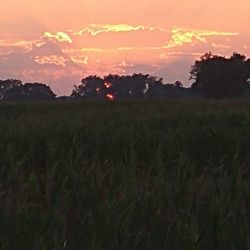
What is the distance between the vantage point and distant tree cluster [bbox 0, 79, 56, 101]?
376 ft

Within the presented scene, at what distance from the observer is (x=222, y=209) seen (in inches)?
147

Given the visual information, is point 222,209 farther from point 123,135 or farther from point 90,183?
point 123,135

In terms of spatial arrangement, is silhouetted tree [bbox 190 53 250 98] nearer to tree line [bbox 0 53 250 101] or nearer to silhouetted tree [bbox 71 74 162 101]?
tree line [bbox 0 53 250 101]

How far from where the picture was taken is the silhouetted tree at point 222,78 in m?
73.3

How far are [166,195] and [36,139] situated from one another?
4.77 meters

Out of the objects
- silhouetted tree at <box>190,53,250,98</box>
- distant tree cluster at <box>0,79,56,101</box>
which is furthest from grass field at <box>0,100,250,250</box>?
distant tree cluster at <box>0,79,56,101</box>

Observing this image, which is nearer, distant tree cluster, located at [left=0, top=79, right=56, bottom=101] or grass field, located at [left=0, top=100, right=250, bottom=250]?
grass field, located at [left=0, top=100, right=250, bottom=250]

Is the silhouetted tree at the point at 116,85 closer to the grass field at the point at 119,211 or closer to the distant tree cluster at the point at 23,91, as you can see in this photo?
the distant tree cluster at the point at 23,91

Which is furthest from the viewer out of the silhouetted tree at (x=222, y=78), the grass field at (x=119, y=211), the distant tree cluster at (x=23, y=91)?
the distant tree cluster at (x=23, y=91)

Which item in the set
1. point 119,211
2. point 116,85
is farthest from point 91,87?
point 119,211

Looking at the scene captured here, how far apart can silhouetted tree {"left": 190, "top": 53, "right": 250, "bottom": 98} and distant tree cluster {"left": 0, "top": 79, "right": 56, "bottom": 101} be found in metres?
44.8

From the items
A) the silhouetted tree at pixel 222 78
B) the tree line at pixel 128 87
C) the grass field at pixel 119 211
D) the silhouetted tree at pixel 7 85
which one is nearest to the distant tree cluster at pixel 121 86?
the tree line at pixel 128 87

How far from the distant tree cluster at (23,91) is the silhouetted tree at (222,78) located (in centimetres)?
4481

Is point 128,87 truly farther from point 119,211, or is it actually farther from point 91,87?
point 119,211
